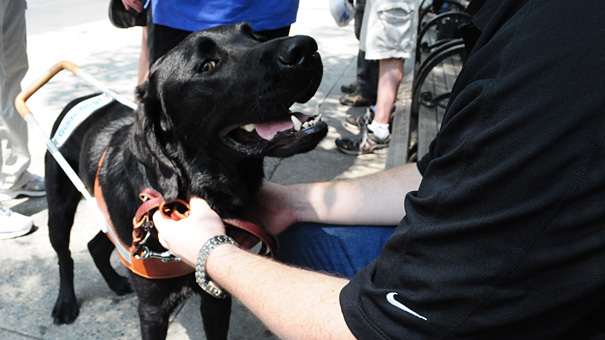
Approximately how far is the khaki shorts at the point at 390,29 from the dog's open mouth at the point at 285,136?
2.75 metres

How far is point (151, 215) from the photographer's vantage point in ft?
6.53

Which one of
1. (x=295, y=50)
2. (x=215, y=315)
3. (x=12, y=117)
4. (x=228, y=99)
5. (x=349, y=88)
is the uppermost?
(x=295, y=50)

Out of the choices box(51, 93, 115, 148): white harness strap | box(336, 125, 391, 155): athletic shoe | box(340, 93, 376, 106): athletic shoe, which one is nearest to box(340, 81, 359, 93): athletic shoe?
box(340, 93, 376, 106): athletic shoe

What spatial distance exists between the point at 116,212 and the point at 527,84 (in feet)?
5.86

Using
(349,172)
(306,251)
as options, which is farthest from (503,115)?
(349,172)

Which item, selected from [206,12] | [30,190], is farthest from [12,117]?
[206,12]

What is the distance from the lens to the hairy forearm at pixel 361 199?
2.09 metres

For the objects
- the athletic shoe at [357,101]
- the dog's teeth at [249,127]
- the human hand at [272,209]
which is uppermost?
the dog's teeth at [249,127]

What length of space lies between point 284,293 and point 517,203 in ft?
2.30

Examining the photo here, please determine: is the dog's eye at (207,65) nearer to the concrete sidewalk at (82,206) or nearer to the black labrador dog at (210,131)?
the black labrador dog at (210,131)

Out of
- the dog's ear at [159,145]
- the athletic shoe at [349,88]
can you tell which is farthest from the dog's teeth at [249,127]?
the athletic shoe at [349,88]

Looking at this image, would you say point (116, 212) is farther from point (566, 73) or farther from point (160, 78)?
point (566, 73)

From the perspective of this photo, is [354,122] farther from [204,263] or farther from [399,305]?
[399,305]

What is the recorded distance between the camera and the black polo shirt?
927mm
